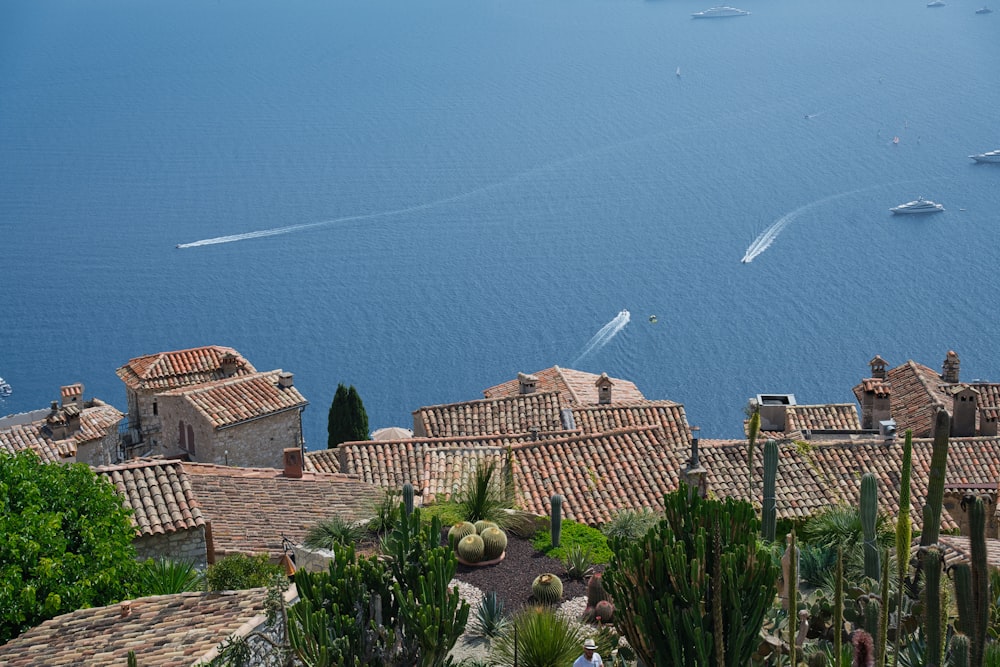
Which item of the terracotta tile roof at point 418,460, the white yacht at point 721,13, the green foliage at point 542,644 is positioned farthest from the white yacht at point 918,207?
the green foliage at point 542,644

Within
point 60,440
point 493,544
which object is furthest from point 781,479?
point 60,440

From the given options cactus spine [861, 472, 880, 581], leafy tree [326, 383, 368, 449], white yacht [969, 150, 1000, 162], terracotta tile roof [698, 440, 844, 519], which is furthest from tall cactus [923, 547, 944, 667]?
white yacht [969, 150, 1000, 162]

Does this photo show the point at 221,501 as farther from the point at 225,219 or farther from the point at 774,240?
the point at 225,219

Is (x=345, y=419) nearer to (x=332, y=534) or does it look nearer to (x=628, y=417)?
(x=628, y=417)

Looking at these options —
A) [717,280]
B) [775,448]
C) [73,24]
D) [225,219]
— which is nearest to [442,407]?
[775,448]

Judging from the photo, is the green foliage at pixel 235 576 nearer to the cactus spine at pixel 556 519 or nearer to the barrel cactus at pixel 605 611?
the barrel cactus at pixel 605 611

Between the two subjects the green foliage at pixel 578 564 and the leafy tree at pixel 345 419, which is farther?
the leafy tree at pixel 345 419

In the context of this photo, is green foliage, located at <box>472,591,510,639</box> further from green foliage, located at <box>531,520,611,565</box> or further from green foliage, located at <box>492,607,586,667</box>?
green foliage, located at <box>531,520,611,565</box>
